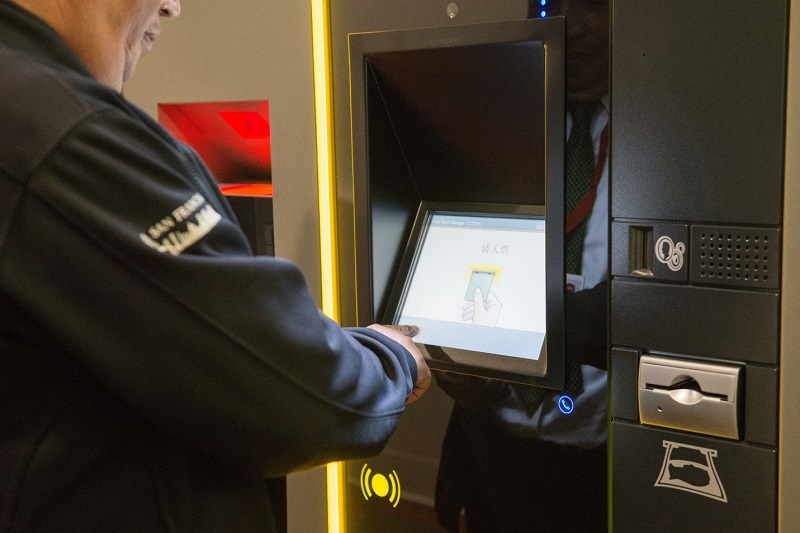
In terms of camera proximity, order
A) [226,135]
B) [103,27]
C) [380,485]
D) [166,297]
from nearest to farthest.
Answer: [166,297]
[103,27]
[380,485]
[226,135]

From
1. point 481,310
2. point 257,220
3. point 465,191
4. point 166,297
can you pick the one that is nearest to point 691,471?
point 481,310

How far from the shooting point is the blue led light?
181 centimetres

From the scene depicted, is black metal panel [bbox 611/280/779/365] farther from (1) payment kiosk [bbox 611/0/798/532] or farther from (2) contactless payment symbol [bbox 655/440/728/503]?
(2) contactless payment symbol [bbox 655/440/728/503]

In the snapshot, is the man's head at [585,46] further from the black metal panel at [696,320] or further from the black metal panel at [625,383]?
the black metal panel at [625,383]

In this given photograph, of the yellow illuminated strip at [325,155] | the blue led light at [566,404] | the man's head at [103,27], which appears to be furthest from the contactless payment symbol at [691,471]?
the man's head at [103,27]

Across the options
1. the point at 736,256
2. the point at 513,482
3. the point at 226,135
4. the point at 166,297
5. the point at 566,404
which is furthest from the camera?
the point at 226,135

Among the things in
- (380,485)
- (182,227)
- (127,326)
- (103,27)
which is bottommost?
(380,485)

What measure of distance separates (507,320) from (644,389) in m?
0.35

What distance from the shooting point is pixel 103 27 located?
48.3 inches

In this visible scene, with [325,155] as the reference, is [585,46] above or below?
above

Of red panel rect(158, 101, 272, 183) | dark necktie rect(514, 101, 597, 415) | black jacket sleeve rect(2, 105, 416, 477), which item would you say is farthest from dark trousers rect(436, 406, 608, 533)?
red panel rect(158, 101, 272, 183)

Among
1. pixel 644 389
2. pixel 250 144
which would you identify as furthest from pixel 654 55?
pixel 250 144

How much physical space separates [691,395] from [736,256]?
0.90ft

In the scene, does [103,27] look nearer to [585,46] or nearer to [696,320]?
[585,46]
